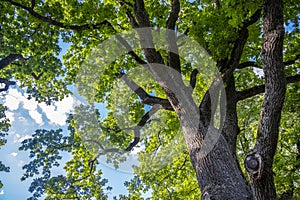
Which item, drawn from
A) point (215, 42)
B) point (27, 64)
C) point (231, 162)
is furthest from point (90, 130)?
point (231, 162)

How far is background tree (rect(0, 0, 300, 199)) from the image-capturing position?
11.9ft

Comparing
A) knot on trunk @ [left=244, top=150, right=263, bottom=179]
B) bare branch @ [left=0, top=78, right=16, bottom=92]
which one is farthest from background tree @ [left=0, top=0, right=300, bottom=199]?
bare branch @ [left=0, top=78, right=16, bottom=92]

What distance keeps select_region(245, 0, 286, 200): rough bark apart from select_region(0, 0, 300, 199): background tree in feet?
0.04

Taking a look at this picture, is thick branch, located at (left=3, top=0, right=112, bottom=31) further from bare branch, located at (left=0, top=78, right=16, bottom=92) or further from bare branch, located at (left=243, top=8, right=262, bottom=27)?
bare branch, located at (left=0, top=78, right=16, bottom=92)

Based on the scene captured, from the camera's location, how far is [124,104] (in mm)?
10586

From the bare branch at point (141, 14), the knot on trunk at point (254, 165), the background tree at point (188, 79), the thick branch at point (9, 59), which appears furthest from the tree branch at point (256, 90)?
the thick branch at point (9, 59)

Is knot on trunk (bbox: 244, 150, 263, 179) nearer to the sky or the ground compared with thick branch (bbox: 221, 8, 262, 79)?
nearer to the ground

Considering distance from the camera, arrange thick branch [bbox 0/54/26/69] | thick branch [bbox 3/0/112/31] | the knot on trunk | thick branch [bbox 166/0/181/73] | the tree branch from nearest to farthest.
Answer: the knot on trunk
the tree branch
thick branch [bbox 166/0/181/73]
thick branch [bbox 3/0/112/31]
thick branch [bbox 0/54/26/69]

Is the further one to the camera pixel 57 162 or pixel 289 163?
pixel 57 162

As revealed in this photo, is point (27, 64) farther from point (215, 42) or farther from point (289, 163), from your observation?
point (289, 163)

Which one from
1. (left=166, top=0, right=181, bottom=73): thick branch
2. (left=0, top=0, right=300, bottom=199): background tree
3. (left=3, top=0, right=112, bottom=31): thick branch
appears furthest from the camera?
(left=3, top=0, right=112, bottom=31): thick branch

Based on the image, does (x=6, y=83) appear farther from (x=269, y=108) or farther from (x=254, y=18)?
(x=269, y=108)

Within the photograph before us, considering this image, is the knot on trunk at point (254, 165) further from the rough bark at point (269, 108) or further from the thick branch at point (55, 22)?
the thick branch at point (55, 22)

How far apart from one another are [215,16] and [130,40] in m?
3.21
